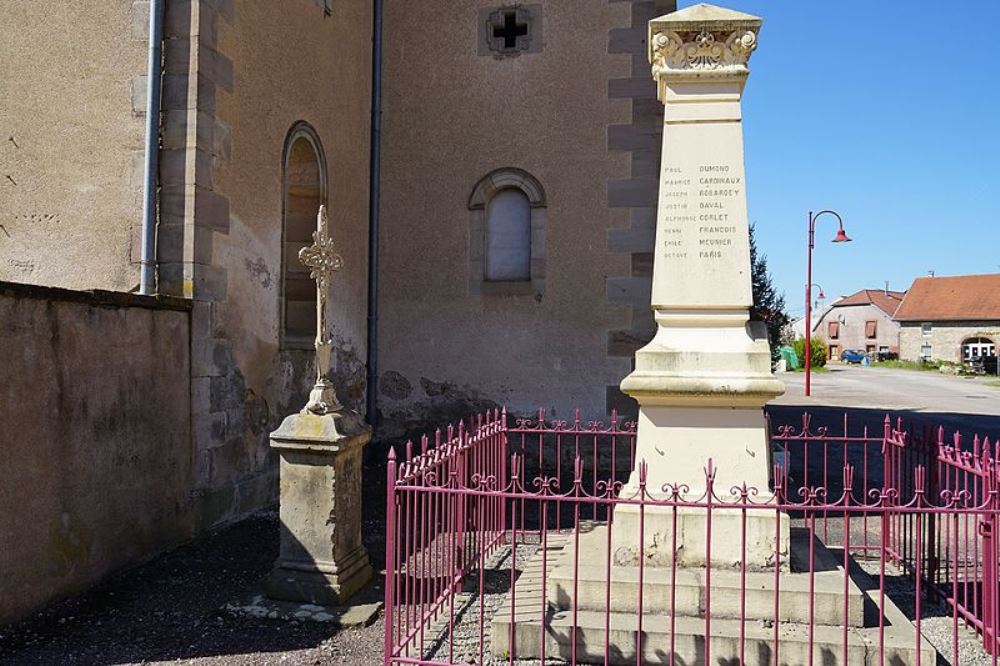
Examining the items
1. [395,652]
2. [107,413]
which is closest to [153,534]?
[107,413]

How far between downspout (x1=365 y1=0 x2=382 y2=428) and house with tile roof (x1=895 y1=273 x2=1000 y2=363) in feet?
153

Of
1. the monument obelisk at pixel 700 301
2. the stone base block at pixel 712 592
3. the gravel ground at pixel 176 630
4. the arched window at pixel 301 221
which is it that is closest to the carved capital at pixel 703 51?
the monument obelisk at pixel 700 301

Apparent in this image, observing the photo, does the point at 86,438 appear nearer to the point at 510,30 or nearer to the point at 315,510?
the point at 315,510

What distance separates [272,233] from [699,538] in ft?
16.3

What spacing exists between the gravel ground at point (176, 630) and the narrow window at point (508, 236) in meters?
5.20

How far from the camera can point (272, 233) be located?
7484 mm

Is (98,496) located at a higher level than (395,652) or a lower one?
higher

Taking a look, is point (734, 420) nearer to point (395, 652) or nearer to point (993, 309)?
point (395, 652)

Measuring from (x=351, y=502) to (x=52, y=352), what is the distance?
209 cm

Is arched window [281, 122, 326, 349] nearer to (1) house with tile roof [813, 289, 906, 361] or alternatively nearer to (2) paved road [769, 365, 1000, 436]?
(2) paved road [769, 365, 1000, 436]

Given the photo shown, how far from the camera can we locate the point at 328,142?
8.71 meters

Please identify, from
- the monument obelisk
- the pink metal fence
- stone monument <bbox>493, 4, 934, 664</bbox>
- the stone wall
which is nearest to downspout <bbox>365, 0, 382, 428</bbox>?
the pink metal fence

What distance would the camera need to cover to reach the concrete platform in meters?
3.80

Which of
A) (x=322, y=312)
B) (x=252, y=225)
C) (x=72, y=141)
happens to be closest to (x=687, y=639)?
(x=322, y=312)
